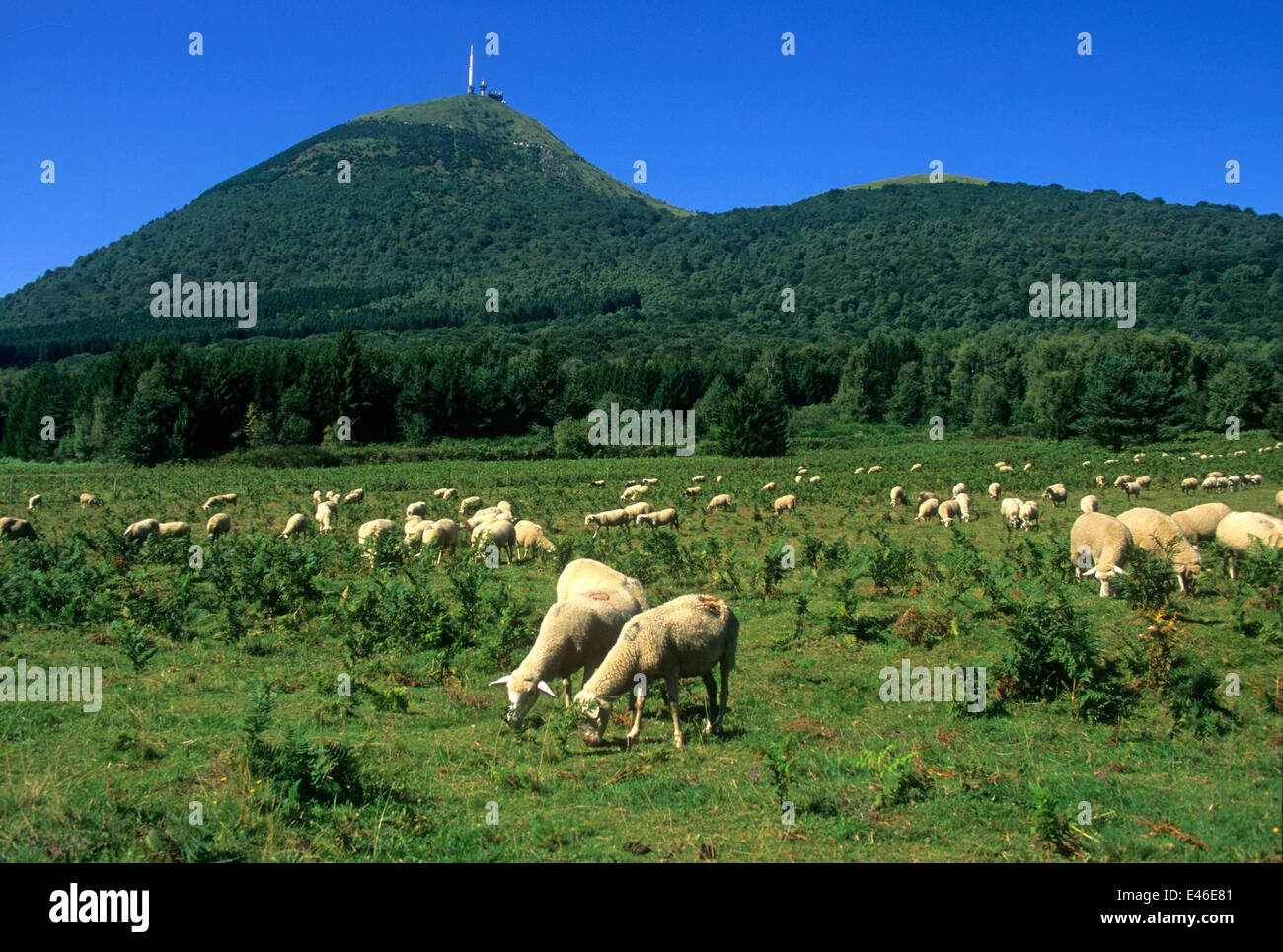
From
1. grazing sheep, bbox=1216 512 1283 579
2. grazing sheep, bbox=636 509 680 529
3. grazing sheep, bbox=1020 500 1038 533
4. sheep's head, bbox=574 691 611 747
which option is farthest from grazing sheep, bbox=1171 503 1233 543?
sheep's head, bbox=574 691 611 747

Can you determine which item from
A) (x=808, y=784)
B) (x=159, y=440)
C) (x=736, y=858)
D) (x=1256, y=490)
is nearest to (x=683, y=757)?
(x=808, y=784)

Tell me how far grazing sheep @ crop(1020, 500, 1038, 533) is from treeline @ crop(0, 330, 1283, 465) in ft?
143

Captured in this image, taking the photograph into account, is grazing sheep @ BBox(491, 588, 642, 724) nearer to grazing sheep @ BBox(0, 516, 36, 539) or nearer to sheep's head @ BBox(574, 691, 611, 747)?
sheep's head @ BBox(574, 691, 611, 747)

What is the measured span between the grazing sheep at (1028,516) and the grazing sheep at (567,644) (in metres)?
18.6

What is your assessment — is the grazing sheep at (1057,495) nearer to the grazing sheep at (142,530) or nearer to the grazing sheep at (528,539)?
the grazing sheep at (528,539)

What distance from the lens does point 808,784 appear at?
7.36 meters

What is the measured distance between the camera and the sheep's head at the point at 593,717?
28.7 feet

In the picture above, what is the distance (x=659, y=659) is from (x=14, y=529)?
90.2 ft

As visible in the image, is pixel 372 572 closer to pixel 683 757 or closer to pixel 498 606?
pixel 498 606

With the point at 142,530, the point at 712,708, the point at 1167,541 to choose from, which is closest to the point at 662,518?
the point at 1167,541

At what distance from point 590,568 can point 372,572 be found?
Answer: 7.99 meters

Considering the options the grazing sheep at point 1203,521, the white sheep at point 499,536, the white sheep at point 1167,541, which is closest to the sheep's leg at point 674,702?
the white sheep at point 1167,541
